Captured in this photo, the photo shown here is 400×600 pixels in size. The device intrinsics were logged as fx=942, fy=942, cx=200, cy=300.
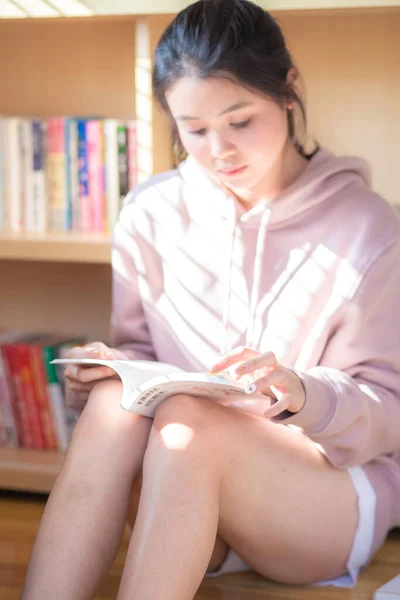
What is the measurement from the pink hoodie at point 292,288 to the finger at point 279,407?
0.13 ft

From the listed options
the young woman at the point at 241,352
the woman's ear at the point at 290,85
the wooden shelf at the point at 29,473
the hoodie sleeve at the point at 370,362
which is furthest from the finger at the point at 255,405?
the wooden shelf at the point at 29,473

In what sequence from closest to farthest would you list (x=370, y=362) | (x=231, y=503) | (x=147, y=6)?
(x=231, y=503)
(x=370, y=362)
(x=147, y=6)

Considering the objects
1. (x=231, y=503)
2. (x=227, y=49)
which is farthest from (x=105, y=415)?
(x=227, y=49)

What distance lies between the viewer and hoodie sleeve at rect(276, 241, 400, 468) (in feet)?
4.20

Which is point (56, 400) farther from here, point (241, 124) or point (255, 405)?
point (241, 124)

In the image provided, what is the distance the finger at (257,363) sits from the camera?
1132mm

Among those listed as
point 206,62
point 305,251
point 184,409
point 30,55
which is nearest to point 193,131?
point 206,62

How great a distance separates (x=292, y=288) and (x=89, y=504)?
455 millimetres

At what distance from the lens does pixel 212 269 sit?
4.93 ft

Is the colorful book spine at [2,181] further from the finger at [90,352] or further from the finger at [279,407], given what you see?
the finger at [279,407]

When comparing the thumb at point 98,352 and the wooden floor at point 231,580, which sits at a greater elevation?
the thumb at point 98,352

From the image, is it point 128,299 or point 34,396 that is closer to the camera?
point 128,299

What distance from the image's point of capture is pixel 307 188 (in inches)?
55.3

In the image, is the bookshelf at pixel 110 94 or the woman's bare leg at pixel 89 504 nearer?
the woman's bare leg at pixel 89 504
